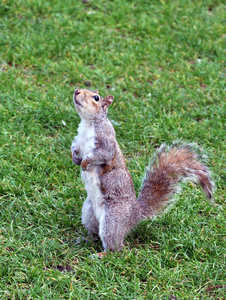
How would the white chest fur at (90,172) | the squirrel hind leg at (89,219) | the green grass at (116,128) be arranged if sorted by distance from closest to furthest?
the green grass at (116,128) → the white chest fur at (90,172) → the squirrel hind leg at (89,219)

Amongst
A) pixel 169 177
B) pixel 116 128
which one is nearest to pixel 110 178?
pixel 169 177

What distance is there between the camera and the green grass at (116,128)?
276 cm

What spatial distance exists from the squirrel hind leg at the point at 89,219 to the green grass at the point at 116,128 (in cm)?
8

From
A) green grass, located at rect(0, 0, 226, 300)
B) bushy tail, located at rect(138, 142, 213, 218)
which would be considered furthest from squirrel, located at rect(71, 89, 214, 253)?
green grass, located at rect(0, 0, 226, 300)

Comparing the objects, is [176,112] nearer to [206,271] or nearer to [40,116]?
[40,116]

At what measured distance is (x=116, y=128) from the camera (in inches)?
166


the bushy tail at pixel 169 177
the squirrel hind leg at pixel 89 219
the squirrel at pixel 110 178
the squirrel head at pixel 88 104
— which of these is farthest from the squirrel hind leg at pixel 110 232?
the squirrel head at pixel 88 104

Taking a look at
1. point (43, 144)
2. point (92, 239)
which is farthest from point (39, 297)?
point (43, 144)

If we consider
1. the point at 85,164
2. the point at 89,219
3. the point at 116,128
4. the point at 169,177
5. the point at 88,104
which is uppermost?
the point at 88,104

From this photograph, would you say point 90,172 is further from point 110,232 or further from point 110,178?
point 110,232

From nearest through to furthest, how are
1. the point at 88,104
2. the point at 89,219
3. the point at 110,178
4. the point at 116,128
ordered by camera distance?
the point at 88,104 → the point at 110,178 → the point at 89,219 → the point at 116,128

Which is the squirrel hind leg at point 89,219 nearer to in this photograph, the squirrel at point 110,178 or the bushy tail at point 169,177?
the squirrel at point 110,178

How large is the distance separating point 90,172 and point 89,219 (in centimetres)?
34

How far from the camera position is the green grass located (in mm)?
2758
